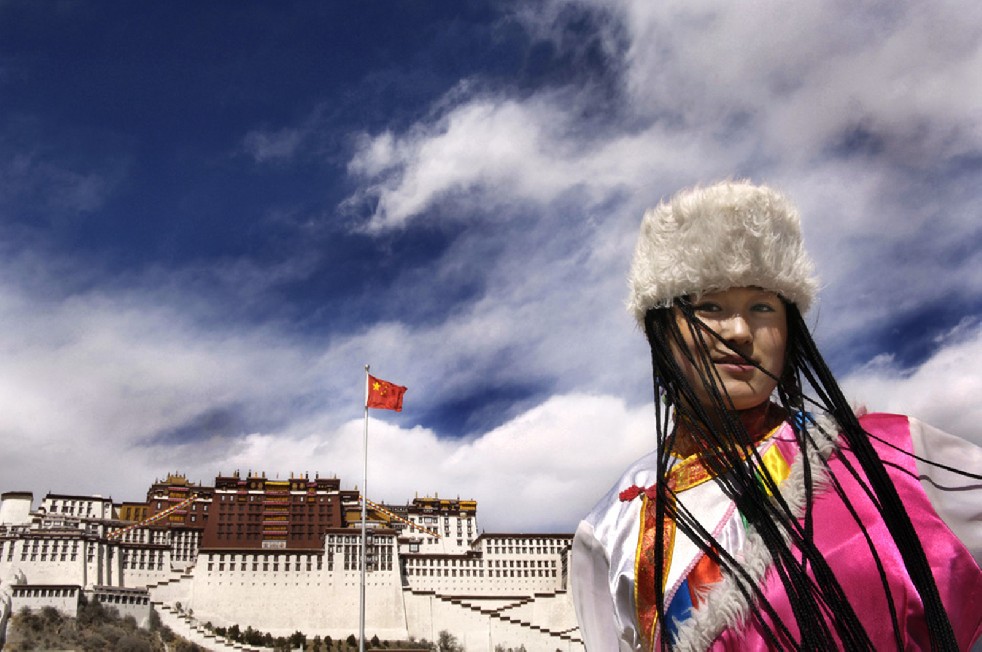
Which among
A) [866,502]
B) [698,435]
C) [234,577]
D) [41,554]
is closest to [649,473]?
[698,435]

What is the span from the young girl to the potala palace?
44.8 meters

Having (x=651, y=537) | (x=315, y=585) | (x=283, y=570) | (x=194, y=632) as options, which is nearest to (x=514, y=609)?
(x=315, y=585)

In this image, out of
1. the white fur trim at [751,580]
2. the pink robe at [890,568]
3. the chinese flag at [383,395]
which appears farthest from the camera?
the chinese flag at [383,395]

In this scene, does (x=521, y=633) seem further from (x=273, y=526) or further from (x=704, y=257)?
(x=704, y=257)

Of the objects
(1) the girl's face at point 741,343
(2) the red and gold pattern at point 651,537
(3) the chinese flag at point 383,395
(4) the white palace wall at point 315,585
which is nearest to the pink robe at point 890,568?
A: (2) the red and gold pattern at point 651,537

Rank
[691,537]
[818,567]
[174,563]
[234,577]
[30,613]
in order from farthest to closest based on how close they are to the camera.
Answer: [174,563]
[234,577]
[30,613]
[691,537]
[818,567]

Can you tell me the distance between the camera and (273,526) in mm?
54188

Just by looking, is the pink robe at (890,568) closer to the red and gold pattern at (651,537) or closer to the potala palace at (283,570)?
the red and gold pattern at (651,537)

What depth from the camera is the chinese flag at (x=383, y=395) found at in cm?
2458

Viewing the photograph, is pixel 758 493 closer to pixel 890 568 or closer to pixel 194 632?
pixel 890 568

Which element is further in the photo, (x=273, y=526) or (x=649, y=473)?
(x=273, y=526)

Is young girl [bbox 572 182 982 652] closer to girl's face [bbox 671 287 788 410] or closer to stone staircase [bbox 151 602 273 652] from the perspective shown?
girl's face [bbox 671 287 788 410]

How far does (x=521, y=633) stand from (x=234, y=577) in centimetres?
1744

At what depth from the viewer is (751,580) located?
2.09 m
